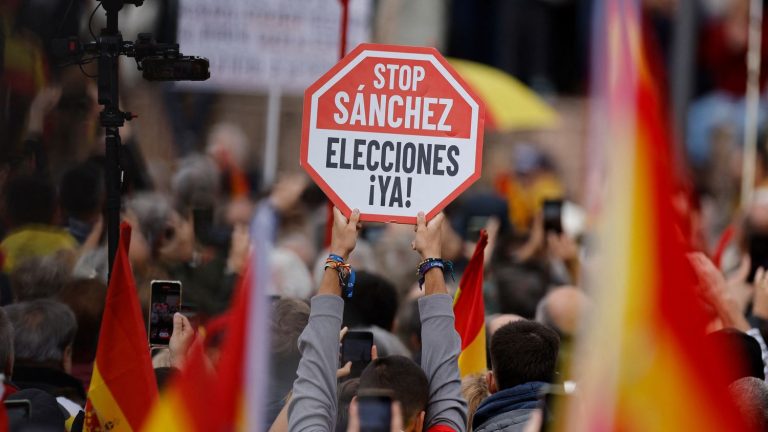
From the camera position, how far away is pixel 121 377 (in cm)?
466

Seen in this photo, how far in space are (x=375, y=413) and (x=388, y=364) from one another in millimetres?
585

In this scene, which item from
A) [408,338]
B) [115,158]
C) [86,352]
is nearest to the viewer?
[115,158]

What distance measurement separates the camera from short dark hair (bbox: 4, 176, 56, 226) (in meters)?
7.28

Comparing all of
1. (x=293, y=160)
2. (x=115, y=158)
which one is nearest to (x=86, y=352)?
(x=115, y=158)

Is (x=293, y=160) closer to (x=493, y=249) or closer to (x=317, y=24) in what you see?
(x=317, y=24)

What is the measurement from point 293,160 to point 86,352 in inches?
398

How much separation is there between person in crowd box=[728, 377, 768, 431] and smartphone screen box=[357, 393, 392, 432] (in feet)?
4.28

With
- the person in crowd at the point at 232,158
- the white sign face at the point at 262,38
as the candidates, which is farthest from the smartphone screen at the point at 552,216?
the person in crowd at the point at 232,158

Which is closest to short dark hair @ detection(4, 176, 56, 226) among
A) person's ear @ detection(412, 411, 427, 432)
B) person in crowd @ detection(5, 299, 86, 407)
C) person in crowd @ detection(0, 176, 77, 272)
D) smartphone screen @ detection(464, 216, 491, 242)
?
person in crowd @ detection(0, 176, 77, 272)

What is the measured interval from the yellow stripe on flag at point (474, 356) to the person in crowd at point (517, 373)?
0.51 metres

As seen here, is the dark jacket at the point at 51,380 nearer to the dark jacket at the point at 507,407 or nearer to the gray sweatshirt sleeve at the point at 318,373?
the gray sweatshirt sleeve at the point at 318,373

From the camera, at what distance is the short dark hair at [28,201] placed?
7277 mm

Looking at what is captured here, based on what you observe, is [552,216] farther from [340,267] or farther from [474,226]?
[340,267]

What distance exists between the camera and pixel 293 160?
15.9 meters
